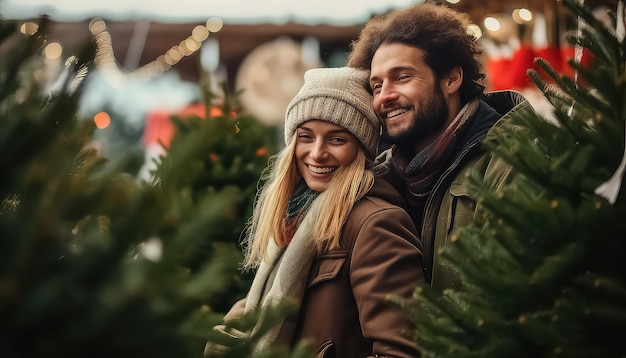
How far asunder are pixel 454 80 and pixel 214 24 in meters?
5.46

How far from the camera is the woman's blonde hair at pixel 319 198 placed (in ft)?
7.76

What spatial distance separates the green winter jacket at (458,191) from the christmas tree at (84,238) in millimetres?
1208

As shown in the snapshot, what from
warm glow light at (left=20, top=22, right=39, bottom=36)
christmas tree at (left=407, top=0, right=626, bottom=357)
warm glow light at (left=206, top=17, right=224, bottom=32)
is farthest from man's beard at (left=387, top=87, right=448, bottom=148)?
warm glow light at (left=206, top=17, right=224, bottom=32)

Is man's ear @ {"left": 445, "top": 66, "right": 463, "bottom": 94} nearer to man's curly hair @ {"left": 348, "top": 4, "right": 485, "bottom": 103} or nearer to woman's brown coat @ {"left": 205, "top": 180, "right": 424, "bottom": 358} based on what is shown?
man's curly hair @ {"left": 348, "top": 4, "right": 485, "bottom": 103}

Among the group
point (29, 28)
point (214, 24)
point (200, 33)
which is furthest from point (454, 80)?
point (200, 33)

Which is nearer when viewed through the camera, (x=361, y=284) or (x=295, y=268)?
(x=361, y=284)

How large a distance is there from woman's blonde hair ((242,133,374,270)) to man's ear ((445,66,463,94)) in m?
0.33

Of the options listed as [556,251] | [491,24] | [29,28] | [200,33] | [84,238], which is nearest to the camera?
[84,238]

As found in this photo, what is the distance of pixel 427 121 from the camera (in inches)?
93.2

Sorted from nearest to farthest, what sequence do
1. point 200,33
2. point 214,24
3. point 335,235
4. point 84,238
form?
point 84,238 < point 335,235 < point 214,24 < point 200,33

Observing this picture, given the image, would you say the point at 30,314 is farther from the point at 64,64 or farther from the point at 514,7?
the point at 514,7

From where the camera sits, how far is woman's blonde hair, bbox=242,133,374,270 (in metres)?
2.37

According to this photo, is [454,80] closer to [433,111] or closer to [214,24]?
[433,111]

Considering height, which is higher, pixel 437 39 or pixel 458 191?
pixel 437 39
